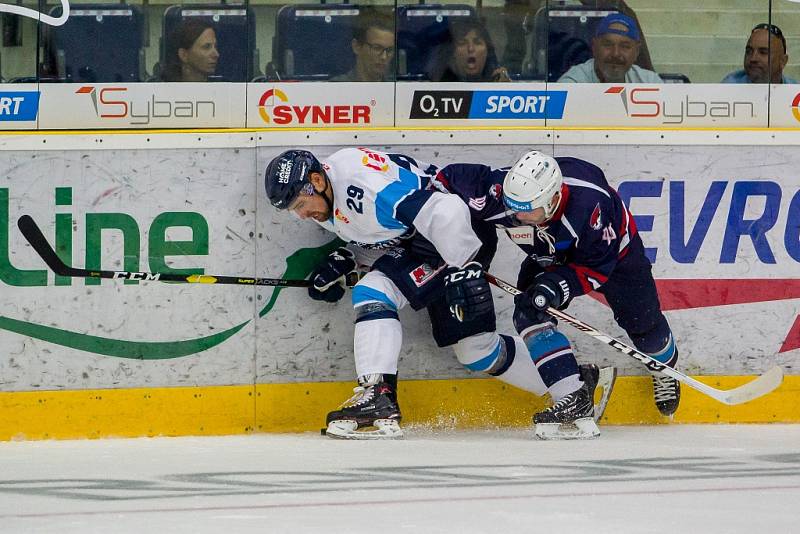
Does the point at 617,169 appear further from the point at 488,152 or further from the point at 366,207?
the point at 366,207

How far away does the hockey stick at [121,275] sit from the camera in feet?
17.8

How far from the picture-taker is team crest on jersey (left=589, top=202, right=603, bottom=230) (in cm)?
520

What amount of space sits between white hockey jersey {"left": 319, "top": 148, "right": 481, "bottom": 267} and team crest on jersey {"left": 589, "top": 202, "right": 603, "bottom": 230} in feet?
1.35

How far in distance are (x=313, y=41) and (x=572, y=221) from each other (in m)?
1.21

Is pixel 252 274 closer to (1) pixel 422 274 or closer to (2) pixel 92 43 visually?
(1) pixel 422 274

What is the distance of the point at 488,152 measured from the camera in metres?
5.61

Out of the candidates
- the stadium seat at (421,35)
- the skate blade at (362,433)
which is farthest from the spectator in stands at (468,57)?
the skate blade at (362,433)

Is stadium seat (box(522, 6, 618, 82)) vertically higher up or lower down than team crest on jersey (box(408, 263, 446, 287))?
higher up

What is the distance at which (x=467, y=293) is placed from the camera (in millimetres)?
5215

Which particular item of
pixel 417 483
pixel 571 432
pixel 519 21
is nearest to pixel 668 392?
pixel 571 432

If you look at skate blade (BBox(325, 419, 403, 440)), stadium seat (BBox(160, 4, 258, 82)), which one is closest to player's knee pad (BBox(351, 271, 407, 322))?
skate blade (BBox(325, 419, 403, 440))

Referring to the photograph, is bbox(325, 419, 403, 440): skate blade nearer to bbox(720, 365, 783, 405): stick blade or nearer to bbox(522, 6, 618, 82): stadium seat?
bbox(720, 365, 783, 405): stick blade

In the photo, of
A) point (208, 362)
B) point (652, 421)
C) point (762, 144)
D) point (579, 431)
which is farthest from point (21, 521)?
point (762, 144)

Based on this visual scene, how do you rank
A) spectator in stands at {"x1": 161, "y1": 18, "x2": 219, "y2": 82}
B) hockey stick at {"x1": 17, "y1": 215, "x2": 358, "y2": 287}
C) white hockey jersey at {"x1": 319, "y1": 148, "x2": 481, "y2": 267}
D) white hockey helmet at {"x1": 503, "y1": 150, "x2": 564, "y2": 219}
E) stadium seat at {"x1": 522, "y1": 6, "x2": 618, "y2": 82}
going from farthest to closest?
stadium seat at {"x1": 522, "y1": 6, "x2": 618, "y2": 82} < spectator in stands at {"x1": 161, "y1": 18, "x2": 219, "y2": 82} < hockey stick at {"x1": 17, "y1": 215, "x2": 358, "y2": 287} < white hockey jersey at {"x1": 319, "y1": 148, "x2": 481, "y2": 267} < white hockey helmet at {"x1": 503, "y1": 150, "x2": 564, "y2": 219}
